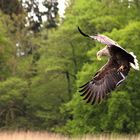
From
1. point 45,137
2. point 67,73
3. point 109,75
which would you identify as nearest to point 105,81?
point 109,75

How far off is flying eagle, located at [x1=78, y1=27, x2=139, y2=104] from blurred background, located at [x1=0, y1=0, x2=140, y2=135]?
19.5 meters

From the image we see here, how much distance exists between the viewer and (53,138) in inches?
454

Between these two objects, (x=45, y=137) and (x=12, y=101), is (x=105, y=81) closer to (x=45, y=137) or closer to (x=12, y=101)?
(x=45, y=137)

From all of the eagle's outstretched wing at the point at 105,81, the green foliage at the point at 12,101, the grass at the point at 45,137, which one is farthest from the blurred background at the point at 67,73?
the eagle's outstretched wing at the point at 105,81

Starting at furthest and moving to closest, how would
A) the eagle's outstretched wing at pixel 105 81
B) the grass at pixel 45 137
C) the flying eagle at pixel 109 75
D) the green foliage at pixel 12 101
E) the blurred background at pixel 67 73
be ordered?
the green foliage at pixel 12 101, the blurred background at pixel 67 73, the grass at pixel 45 137, the eagle's outstretched wing at pixel 105 81, the flying eagle at pixel 109 75

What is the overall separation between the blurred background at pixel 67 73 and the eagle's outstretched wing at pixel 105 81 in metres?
19.5

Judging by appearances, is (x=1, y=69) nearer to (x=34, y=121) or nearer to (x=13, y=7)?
(x=34, y=121)

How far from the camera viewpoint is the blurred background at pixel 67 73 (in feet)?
99.6

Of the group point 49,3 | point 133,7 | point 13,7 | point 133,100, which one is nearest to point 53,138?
point 133,100

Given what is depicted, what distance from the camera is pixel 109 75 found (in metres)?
9.86

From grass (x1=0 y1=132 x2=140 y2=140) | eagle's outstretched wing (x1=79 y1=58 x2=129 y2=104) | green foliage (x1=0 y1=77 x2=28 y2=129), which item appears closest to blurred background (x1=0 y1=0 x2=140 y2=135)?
green foliage (x1=0 y1=77 x2=28 y2=129)

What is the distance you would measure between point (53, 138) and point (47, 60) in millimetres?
25426

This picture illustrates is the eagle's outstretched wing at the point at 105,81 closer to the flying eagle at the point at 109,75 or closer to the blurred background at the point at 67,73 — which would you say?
the flying eagle at the point at 109,75

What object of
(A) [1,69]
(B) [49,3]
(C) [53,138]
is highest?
(B) [49,3]
